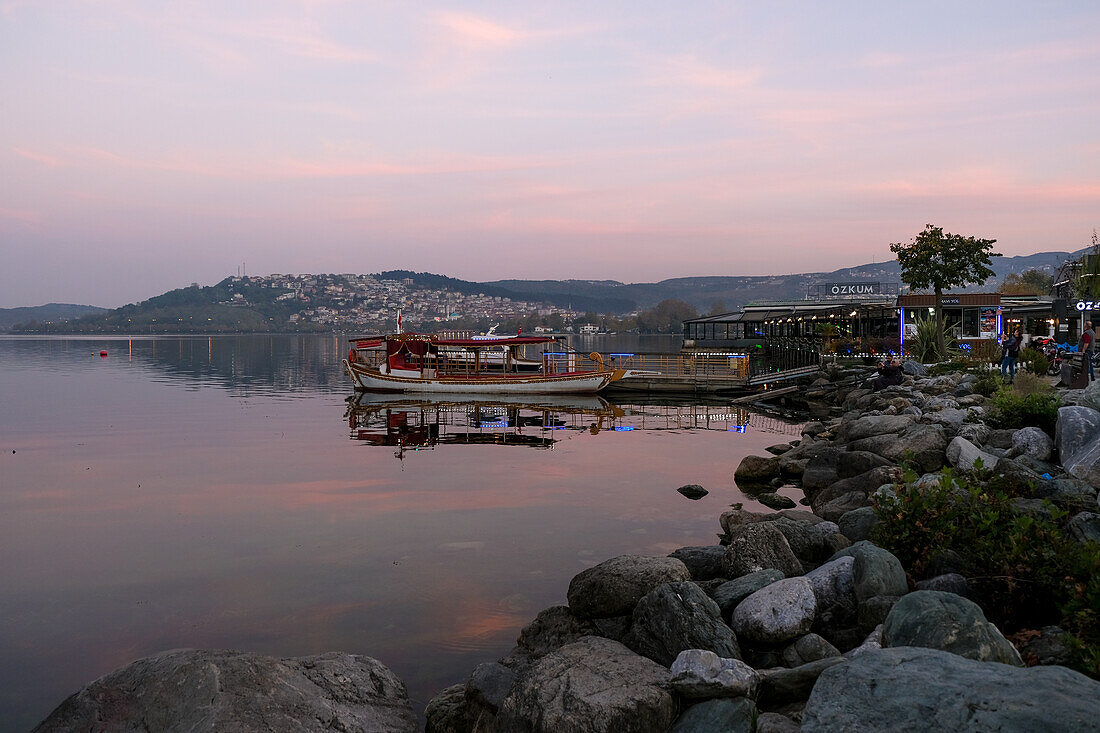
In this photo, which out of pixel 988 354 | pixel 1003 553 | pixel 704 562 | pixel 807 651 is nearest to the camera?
pixel 807 651

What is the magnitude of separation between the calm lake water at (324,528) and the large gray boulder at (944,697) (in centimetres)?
601

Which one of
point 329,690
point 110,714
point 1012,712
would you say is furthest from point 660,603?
point 110,714

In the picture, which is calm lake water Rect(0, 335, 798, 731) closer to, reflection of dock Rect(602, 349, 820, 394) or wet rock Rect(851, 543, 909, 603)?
wet rock Rect(851, 543, 909, 603)

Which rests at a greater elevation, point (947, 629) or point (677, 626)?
point (947, 629)

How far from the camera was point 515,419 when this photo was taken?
128 feet

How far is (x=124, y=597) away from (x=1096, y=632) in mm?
14474

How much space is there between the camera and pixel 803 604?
28.1ft

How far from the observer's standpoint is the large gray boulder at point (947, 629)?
6539 mm

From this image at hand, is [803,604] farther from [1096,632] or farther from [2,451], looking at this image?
[2,451]

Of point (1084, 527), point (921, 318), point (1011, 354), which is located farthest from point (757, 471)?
point (921, 318)

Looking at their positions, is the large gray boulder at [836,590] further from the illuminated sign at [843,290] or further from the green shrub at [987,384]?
the illuminated sign at [843,290]

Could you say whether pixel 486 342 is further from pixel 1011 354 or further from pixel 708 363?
pixel 1011 354

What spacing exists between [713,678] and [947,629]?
2.15 meters

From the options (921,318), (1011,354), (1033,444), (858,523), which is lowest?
(858,523)
